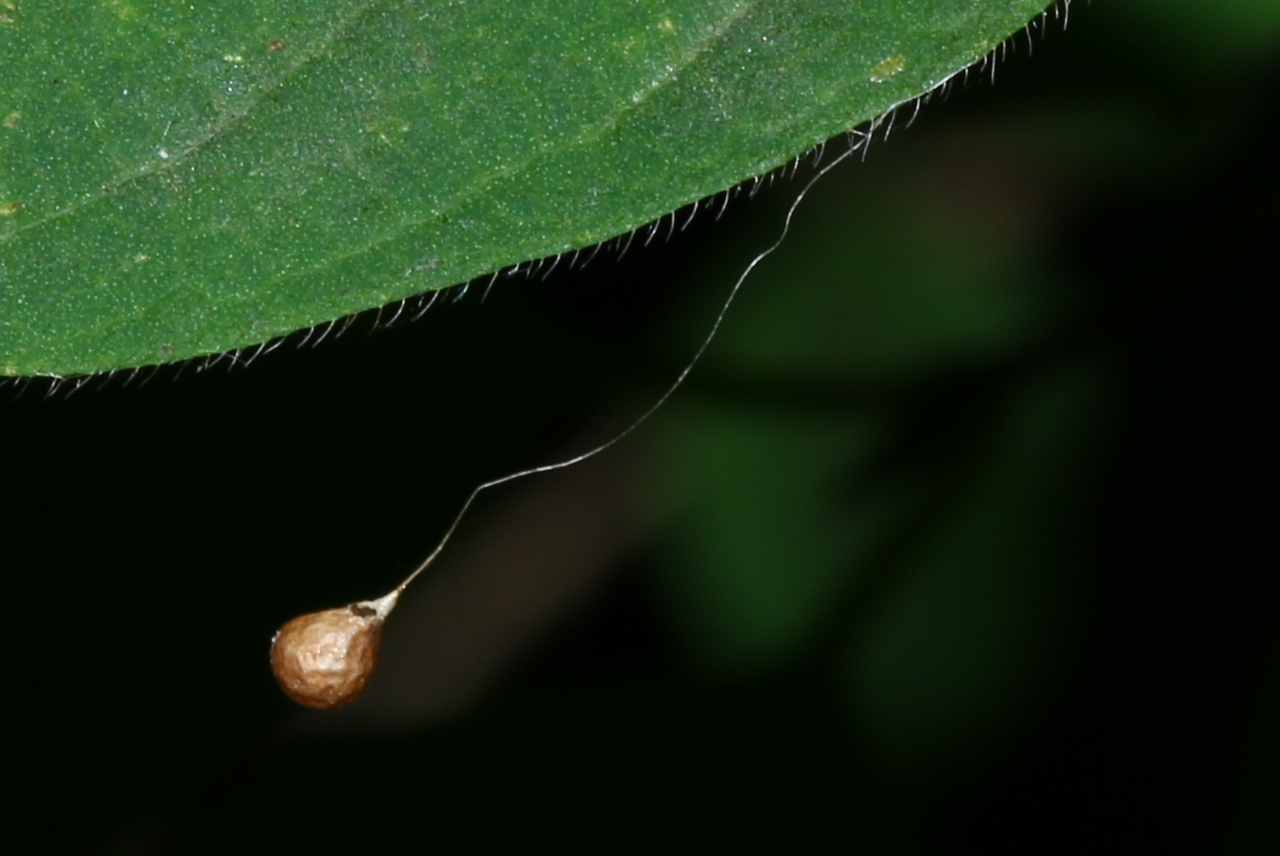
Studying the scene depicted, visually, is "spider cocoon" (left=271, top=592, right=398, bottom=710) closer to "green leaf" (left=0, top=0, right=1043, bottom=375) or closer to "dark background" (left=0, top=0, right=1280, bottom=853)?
"green leaf" (left=0, top=0, right=1043, bottom=375)

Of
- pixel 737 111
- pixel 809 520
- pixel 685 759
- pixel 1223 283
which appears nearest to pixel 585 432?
pixel 809 520

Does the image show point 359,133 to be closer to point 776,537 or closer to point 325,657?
point 325,657

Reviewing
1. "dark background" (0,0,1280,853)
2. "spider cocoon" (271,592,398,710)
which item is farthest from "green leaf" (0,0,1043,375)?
"dark background" (0,0,1280,853)

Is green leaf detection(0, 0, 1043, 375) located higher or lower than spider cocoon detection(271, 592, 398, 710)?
higher

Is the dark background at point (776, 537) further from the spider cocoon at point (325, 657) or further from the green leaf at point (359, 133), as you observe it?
the green leaf at point (359, 133)

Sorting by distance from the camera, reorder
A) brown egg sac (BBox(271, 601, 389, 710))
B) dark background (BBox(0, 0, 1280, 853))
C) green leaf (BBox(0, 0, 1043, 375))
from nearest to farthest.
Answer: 1. green leaf (BBox(0, 0, 1043, 375))
2. brown egg sac (BBox(271, 601, 389, 710))
3. dark background (BBox(0, 0, 1280, 853))

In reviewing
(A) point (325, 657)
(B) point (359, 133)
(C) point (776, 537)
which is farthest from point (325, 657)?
(C) point (776, 537)

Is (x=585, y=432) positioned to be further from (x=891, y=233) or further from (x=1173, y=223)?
(x=1173, y=223)
